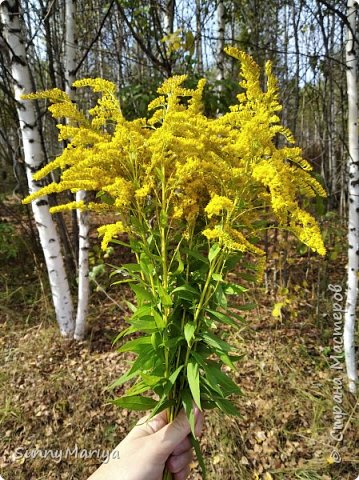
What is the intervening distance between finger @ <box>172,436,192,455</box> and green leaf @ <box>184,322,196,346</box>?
0.62m

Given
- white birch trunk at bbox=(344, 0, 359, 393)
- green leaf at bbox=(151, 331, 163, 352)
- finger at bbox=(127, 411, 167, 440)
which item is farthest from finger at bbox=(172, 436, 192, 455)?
white birch trunk at bbox=(344, 0, 359, 393)

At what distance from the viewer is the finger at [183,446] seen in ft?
4.94

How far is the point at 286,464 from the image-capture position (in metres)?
2.78

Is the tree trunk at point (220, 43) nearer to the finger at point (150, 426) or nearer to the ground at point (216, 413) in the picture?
the ground at point (216, 413)

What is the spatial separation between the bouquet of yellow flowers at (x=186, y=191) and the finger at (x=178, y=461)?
0.19m

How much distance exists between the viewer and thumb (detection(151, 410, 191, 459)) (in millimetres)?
1377

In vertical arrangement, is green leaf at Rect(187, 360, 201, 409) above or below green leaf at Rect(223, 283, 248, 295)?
below

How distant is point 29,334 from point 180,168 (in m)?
3.89

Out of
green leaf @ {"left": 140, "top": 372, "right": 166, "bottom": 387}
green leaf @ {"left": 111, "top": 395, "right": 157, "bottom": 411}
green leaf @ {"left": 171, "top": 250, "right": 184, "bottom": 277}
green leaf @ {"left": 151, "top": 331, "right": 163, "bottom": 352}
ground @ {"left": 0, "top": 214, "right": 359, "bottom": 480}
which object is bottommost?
ground @ {"left": 0, "top": 214, "right": 359, "bottom": 480}

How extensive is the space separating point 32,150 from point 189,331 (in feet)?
9.06

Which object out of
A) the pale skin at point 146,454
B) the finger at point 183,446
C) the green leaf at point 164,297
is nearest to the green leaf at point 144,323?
the green leaf at point 164,297

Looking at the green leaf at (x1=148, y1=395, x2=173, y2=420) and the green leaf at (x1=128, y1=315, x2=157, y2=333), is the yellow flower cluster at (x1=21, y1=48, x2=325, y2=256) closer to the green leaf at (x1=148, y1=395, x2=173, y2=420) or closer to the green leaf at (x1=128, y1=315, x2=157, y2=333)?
the green leaf at (x1=128, y1=315, x2=157, y2=333)

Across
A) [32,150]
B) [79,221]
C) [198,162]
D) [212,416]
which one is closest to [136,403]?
[198,162]

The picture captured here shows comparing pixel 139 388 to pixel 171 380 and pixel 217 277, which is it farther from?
pixel 217 277
